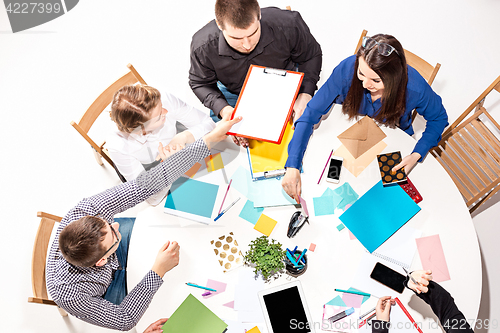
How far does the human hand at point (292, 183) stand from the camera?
5.27ft

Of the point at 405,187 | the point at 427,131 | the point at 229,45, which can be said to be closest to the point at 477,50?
the point at 427,131

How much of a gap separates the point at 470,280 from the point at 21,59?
381 centimetres

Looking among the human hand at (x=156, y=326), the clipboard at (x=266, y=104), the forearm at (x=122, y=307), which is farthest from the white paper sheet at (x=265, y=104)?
the human hand at (x=156, y=326)

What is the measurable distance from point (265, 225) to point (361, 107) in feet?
2.54

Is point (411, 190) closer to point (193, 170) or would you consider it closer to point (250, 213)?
point (250, 213)

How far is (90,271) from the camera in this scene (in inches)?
61.5

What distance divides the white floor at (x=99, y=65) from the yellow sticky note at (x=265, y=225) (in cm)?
152

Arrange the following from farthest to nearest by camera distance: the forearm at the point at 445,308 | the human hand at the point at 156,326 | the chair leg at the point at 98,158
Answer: the chair leg at the point at 98,158 < the human hand at the point at 156,326 < the forearm at the point at 445,308

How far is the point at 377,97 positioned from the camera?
1.73 metres

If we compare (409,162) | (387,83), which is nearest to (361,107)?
(387,83)

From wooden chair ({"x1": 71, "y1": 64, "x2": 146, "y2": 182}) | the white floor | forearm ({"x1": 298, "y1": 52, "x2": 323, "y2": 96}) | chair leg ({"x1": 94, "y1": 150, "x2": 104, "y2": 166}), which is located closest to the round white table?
forearm ({"x1": 298, "y1": 52, "x2": 323, "y2": 96})

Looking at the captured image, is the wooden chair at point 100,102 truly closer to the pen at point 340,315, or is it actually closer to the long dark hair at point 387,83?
the long dark hair at point 387,83

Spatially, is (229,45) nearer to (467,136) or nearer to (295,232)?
(295,232)

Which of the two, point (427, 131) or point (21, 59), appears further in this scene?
point (21, 59)
